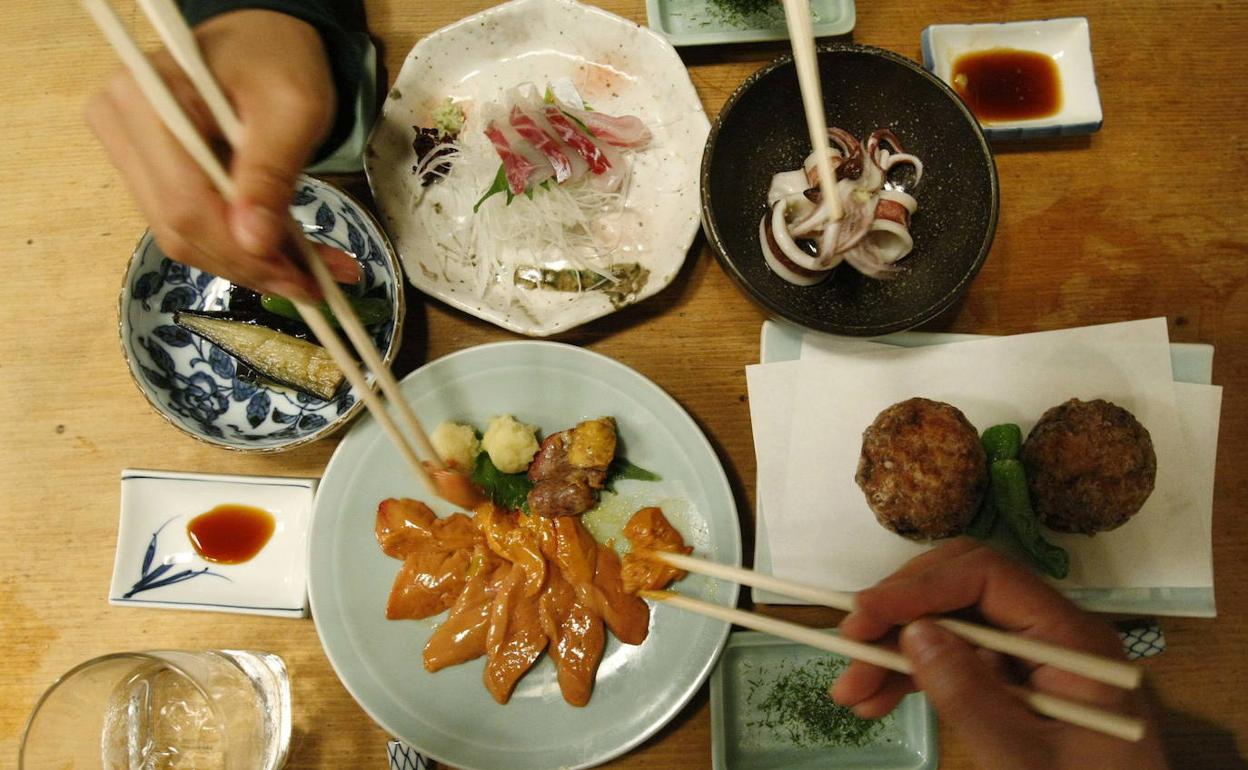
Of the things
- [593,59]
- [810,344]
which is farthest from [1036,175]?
[593,59]

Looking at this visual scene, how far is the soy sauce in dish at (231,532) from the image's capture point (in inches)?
81.5

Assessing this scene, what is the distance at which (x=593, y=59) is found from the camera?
89.3 inches

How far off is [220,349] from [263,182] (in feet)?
2.95

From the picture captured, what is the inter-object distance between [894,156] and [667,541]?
1.26 metres

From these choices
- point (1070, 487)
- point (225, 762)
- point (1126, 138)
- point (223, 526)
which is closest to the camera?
point (1070, 487)

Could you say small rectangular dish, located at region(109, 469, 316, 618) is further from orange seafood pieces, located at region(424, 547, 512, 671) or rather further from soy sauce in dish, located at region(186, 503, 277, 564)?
orange seafood pieces, located at region(424, 547, 512, 671)

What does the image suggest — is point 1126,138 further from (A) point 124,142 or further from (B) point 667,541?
(A) point 124,142

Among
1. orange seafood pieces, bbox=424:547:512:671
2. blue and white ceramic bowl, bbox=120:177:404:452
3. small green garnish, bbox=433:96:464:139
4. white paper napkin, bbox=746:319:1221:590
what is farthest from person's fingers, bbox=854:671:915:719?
small green garnish, bbox=433:96:464:139

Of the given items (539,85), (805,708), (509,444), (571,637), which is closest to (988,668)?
(805,708)

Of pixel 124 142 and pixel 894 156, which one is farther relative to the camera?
pixel 894 156

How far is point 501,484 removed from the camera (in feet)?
6.70

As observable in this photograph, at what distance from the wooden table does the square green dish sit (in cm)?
12

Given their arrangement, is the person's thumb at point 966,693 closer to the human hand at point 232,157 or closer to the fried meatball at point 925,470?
the fried meatball at point 925,470

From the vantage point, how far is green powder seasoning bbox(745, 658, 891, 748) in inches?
76.5
